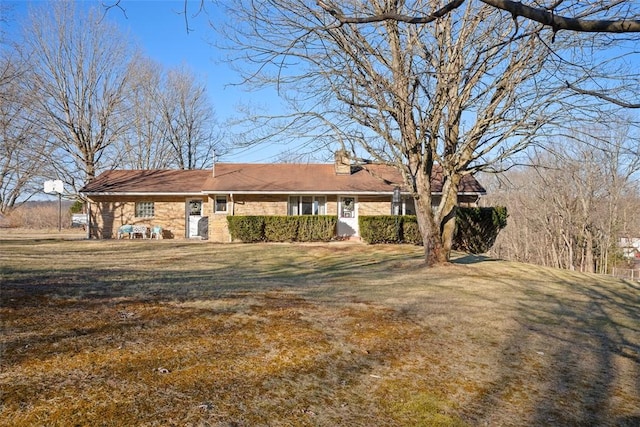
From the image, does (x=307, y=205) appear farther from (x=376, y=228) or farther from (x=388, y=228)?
(x=388, y=228)

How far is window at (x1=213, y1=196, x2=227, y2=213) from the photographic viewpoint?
21281 millimetres

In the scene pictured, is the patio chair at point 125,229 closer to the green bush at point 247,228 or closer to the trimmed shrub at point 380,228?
the green bush at point 247,228

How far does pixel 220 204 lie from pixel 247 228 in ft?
9.79

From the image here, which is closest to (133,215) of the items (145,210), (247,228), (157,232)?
(145,210)

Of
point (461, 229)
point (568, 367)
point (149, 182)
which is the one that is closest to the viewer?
point (568, 367)

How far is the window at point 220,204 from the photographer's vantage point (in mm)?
21281

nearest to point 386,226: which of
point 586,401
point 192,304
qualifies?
point 192,304

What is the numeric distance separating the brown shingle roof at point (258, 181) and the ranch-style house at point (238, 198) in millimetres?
47

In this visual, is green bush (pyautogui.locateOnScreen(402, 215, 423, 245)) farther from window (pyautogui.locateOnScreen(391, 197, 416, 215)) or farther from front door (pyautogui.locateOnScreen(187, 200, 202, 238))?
front door (pyautogui.locateOnScreen(187, 200, 202, 238))

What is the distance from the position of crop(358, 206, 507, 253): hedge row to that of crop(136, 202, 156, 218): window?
11004 mm

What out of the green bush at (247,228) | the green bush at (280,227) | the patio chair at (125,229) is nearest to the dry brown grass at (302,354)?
the green bush at (247,228)

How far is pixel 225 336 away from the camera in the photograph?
4.48 m

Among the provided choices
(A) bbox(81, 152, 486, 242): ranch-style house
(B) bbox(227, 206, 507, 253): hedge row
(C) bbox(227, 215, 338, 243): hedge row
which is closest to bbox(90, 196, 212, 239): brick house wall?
(A) bbox(81, 152, 486, 242): ranch-style house

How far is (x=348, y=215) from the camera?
21.5m
